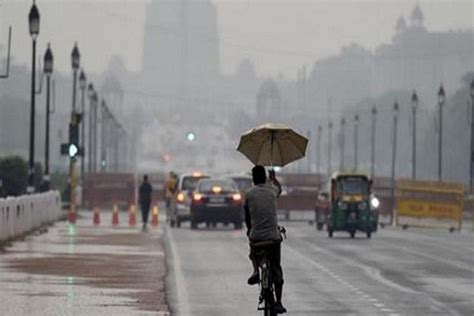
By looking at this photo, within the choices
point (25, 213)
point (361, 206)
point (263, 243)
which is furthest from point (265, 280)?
point (361, 206)

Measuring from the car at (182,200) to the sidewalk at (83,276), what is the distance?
13.4 m

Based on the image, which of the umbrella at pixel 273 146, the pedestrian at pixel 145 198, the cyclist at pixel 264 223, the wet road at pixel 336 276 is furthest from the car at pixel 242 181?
the cyclist at pixel 264 223

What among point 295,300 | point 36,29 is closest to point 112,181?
point 36,29

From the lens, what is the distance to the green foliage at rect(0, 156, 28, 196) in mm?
73750

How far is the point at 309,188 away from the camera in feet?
333

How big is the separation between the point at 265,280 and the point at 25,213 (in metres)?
28.6

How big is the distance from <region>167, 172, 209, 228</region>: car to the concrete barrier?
4099 mm

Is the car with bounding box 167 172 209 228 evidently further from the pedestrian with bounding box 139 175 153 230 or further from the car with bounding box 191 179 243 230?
the pedestrian with bounding box 139 175 153 230

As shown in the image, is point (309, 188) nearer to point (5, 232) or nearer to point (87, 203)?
point (87, 203)

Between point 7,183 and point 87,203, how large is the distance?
2717cm

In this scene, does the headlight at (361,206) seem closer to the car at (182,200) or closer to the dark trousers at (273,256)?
the car at (182,200)

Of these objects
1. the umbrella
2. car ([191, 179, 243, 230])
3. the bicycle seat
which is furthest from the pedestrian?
the bicycle seat

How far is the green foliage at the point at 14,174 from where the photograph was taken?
7375 centimetres

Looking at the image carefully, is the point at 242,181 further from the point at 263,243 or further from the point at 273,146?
the point at 263,243
